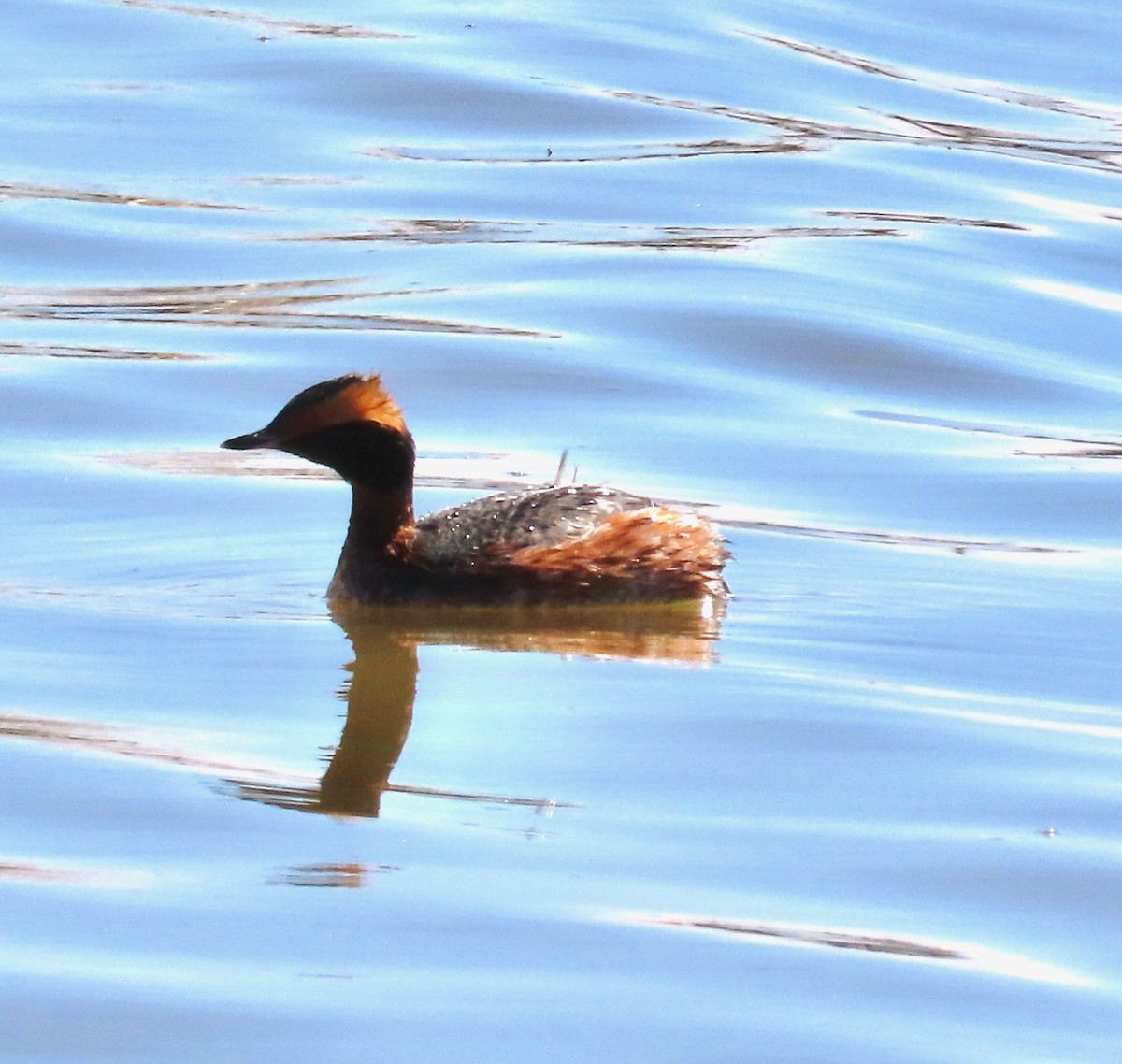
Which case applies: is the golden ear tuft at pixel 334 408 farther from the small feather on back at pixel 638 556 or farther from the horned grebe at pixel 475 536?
the small feather on back at pixel 638 556

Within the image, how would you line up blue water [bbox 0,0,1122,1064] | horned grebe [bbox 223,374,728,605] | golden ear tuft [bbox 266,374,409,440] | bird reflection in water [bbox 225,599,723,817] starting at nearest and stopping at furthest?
blue water [bbox 0,0,1122,1064], bird reflection in water [bbox 225,599,723,817], horned grebe [bbox 223,374,728,605], golden ear tuft [bbox 266,374,409,440]

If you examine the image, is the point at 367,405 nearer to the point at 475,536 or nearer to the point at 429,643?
the point at 475,536

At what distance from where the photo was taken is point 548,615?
892 cm

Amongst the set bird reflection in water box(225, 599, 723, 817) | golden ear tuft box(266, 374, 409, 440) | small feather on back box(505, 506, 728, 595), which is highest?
golden ear tuft box(266, 374, 409, 440)

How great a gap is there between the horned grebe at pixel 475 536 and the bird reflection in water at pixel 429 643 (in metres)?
0.08

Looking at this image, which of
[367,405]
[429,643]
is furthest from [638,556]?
[367,405]

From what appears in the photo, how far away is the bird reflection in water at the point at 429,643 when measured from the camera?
6961 mm

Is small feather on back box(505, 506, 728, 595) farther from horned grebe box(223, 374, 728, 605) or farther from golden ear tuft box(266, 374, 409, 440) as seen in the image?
golden ear tuft box(266, 374, 409, 440)

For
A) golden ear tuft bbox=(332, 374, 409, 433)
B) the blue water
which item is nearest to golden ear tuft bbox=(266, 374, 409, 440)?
golden ear tuft bbox=(332, 374, 409, 433)

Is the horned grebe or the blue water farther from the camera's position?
the horned grebe

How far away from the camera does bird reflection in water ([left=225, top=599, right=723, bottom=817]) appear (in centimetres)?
696

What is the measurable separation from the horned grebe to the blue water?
16 centimetres

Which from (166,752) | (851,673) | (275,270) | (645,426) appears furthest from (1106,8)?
(166,752)

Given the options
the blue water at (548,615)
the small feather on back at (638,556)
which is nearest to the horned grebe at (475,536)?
the small feather on back at (638,556)
